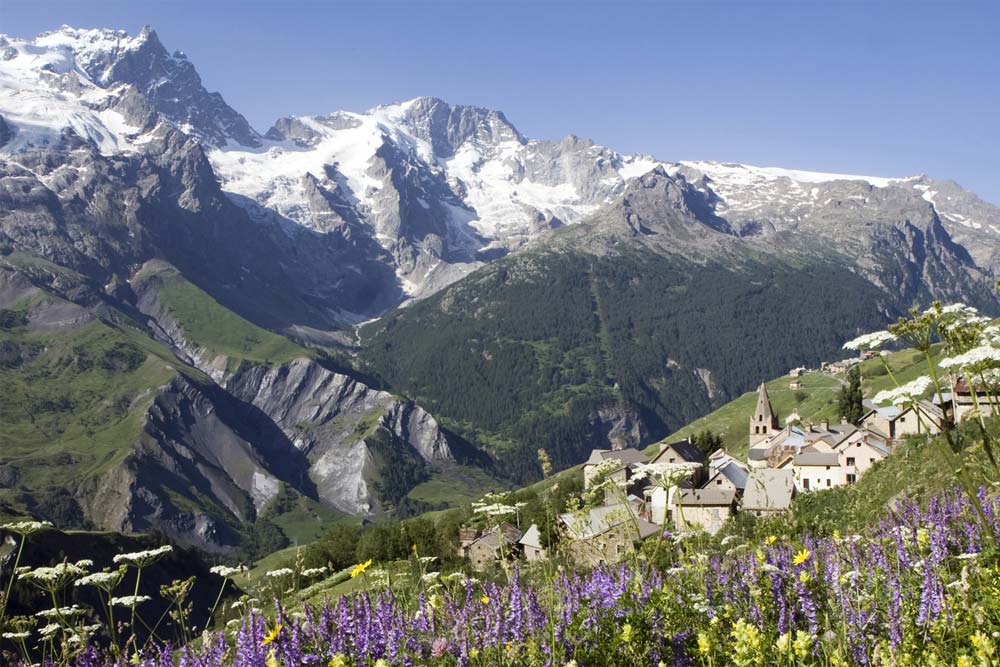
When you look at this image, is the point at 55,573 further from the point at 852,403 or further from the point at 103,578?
the point at 852,403

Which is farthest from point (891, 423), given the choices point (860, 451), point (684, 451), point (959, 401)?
point (959, 401)

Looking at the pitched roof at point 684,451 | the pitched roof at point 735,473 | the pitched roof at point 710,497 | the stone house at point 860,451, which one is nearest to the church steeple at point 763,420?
the pitched roof at point 684,451

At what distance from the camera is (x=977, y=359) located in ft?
28.5

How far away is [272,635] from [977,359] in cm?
801

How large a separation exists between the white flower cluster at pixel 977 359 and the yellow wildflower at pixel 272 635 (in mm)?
7964

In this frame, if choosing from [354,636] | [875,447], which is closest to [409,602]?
[354,636]

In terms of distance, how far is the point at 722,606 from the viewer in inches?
387

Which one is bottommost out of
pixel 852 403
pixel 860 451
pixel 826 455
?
pixel 826 455

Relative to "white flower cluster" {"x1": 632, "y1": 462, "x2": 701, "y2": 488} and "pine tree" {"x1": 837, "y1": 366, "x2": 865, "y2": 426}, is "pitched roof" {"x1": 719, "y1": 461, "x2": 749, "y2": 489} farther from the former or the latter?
"white flower cluster" {"x1": 632, "y1": 462, "x2": 701, "y2": 488}

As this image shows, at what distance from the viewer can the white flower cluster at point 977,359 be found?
8684mm

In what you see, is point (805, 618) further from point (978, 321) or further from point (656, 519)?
point (656, 519)

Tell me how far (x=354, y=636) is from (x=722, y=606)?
448 cm

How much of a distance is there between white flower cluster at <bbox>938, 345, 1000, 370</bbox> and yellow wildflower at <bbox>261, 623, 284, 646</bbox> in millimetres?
7964

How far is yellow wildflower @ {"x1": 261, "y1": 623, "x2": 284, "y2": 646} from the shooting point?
7.93 m
